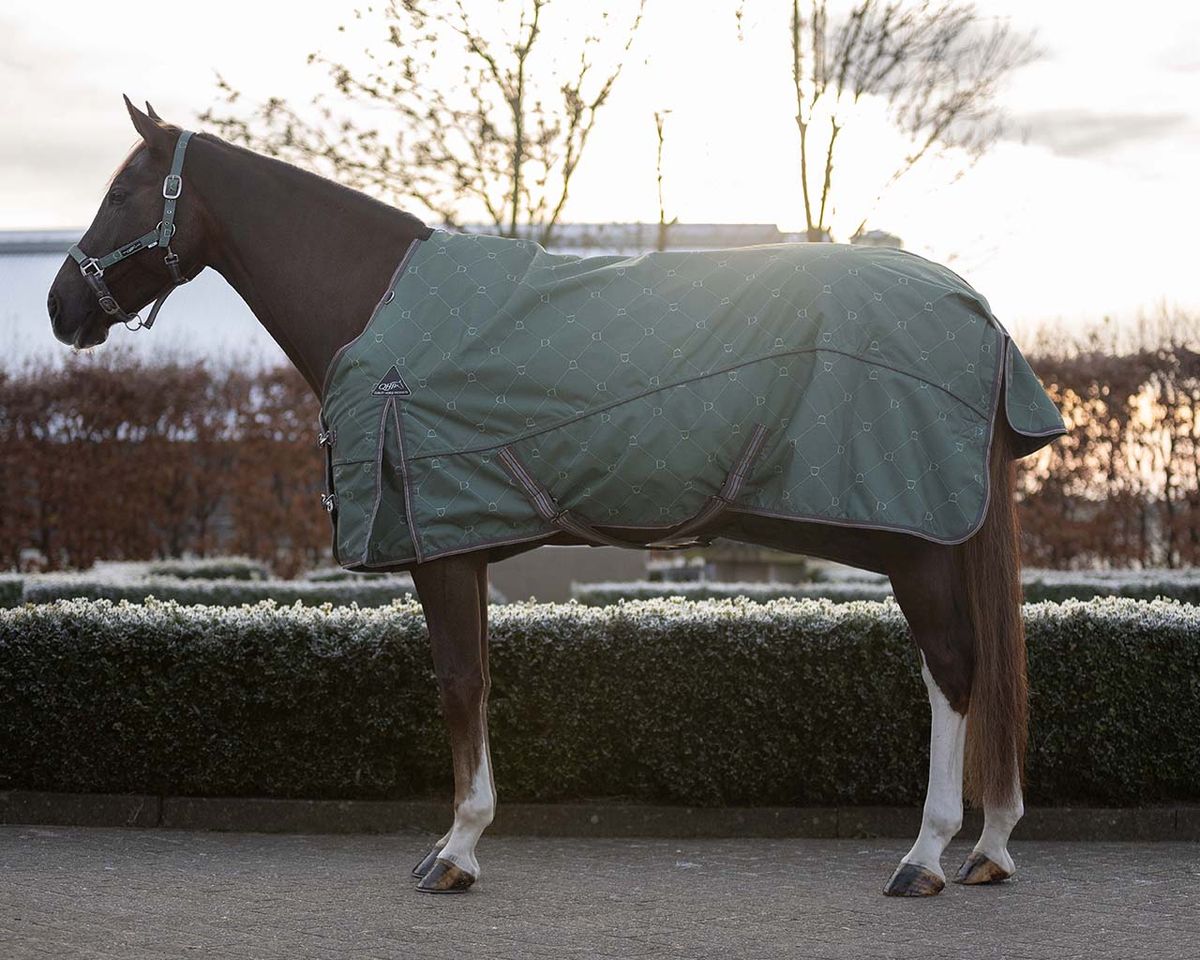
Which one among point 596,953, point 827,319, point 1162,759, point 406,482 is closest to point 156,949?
point 596,953

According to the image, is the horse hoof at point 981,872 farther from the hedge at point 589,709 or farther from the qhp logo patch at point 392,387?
the qhp logo patch at point 392,387

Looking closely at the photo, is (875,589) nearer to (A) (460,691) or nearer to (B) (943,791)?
(B) (943,791)

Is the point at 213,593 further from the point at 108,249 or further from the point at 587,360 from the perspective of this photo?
the point at 587,360

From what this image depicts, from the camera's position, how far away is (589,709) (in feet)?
17.9

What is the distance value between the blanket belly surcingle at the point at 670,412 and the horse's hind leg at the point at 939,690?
0.57 ft

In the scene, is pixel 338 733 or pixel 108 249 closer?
pixel 108 249

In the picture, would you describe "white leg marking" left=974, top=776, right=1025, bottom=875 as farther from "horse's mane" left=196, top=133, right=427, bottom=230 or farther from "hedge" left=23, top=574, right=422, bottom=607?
"hedge" left=23, top=574, right=422, bottom=607

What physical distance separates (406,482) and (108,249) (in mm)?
1344

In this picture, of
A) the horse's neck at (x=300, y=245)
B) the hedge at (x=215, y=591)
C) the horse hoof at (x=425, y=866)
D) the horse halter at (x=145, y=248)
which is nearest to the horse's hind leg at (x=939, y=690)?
the horse hoof at (x=425, y=866)

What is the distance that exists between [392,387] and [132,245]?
1.08 meters

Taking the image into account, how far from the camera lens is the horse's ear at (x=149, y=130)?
4.52 meters

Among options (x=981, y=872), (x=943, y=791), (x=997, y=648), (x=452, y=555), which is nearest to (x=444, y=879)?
(x=452, y=555)

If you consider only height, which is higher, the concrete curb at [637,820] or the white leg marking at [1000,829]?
the white leg marking at [1000,829]

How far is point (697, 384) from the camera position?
167 inches
